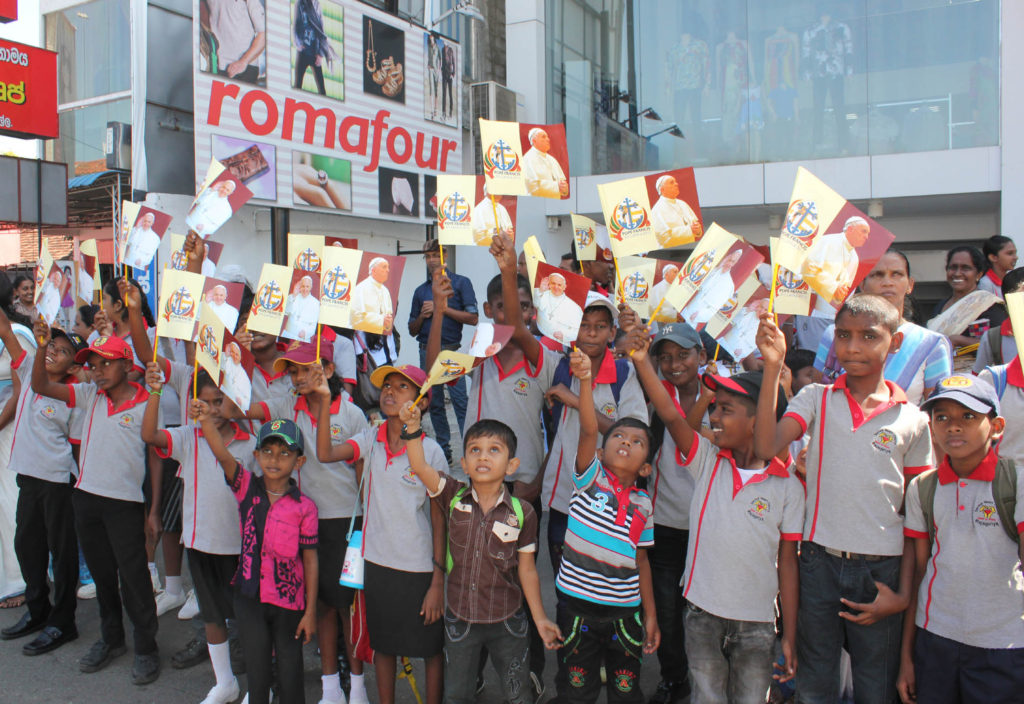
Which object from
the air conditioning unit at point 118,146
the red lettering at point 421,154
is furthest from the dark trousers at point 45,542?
the red lettering at point 421,154

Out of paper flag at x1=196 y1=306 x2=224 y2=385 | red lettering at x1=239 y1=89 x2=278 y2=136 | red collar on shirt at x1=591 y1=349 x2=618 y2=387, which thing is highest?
red lettering at x1=239 y1=89 x2=278 y2=136

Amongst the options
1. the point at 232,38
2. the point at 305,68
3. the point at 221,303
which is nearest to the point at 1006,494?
the point at 221,303

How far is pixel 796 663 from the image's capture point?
297cm

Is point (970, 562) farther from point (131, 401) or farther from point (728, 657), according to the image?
point (131, 401)

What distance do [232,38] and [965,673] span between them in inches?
365

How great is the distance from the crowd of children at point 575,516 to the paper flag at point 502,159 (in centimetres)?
34

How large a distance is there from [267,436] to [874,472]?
7.99 feet

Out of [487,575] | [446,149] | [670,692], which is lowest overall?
[670,692]

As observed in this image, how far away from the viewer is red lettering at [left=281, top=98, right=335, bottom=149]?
32.8ft

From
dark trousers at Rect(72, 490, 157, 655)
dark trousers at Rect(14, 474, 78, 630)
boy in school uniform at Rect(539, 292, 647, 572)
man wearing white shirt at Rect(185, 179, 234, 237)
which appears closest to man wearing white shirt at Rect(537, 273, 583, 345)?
boy in school uniform at Rect(539, 292, 647, 572)

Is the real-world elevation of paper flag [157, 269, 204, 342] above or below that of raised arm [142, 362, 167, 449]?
above

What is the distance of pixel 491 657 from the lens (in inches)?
128

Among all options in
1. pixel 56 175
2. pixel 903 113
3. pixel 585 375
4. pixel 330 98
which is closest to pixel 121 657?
pixel 585 375

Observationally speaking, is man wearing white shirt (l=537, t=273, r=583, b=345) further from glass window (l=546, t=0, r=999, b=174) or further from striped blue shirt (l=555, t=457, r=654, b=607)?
glass window (l=546, t=0, r=999, b=174)
